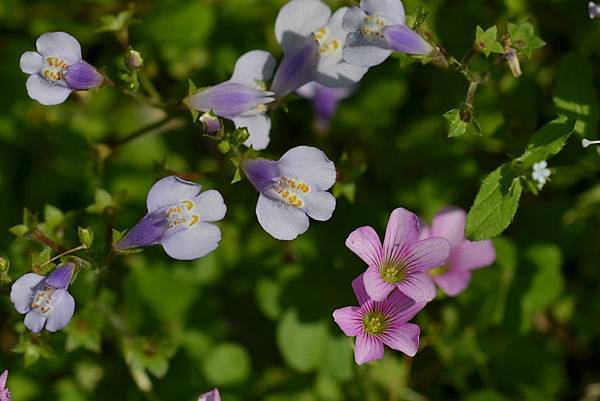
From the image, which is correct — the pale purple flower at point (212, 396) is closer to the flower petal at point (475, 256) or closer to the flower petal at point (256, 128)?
the flower petal at point (256, 128)

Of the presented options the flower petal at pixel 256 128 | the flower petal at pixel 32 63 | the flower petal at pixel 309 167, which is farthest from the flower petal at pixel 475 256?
the flower petal at pixel 32 63

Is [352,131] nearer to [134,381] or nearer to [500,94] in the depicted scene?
[500,94]

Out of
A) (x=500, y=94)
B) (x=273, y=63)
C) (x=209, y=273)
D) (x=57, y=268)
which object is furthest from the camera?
(x=209, y=273)

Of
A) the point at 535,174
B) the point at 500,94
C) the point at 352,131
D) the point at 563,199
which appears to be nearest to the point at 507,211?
the point at 535,174

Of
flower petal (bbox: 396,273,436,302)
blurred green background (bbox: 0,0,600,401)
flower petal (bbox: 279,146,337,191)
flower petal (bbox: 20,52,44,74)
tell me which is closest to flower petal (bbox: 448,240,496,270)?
blurred green background (bbox: 0,0,600,401)

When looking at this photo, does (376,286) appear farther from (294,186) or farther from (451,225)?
(451,225)

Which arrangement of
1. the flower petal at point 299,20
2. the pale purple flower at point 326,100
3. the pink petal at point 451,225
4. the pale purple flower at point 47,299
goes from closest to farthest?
the pale purple flower at point 47,299, the flower petal at point 299,20, the pink petal at point 451,225, the pale purple flower at point 326,100

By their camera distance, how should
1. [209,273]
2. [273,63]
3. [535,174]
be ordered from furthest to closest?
[209,273] < [273,63] < [535,174]
